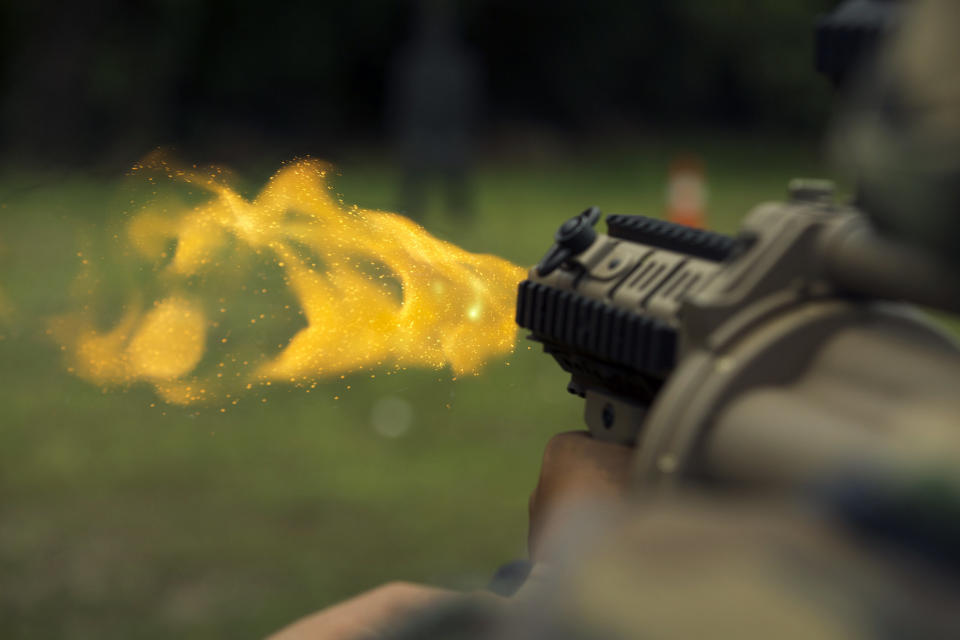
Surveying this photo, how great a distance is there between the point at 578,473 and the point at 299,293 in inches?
20.5

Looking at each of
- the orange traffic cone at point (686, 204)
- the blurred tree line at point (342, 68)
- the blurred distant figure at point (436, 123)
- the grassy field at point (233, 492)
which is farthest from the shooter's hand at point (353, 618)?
the blurred tree line at point (342, 68)

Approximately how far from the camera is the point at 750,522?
39 cm

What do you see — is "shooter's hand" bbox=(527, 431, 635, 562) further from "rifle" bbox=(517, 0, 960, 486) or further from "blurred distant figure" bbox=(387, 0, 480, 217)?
"blurred distant figure" bbox=(387, 0, 480, 217)

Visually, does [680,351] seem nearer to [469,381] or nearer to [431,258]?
[431,258]

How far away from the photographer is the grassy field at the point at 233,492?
130 inches

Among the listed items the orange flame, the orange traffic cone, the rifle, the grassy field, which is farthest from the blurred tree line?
the rifle

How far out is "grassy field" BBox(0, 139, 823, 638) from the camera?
330cm

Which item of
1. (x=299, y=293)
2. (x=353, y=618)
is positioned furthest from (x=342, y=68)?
(x=353, y=618)

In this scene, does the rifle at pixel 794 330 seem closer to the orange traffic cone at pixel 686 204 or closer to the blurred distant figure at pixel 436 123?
the orange traffic cone at pixel 686 204

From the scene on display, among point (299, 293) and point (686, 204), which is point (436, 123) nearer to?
point (686, 204)

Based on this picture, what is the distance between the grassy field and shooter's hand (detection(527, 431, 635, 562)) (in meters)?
0.90

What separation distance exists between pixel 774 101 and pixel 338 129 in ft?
17.1

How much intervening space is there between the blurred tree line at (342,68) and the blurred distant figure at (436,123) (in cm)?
108

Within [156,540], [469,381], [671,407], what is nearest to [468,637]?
[671,407]
